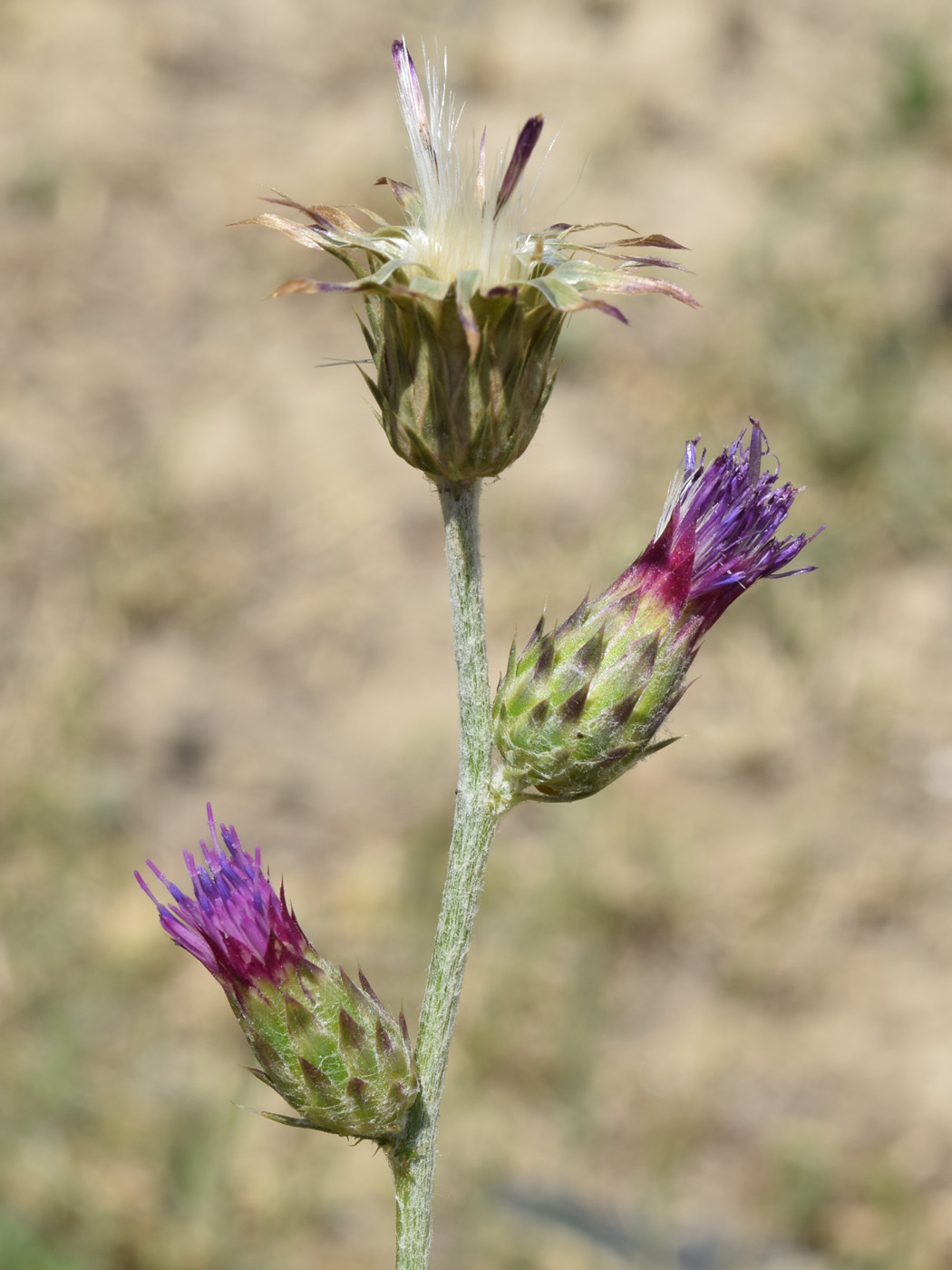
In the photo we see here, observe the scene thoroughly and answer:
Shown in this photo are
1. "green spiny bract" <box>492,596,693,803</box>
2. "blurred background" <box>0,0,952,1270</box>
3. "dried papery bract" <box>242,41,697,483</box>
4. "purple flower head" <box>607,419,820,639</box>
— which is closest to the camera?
"dried papery bract" <box>242,41,697,483</box>

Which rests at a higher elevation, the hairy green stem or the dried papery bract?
the dried papery bract

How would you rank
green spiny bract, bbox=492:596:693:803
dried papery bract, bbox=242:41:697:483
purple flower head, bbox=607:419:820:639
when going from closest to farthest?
dried papery bract, bbox=242:41:697:483 → green spiny bract, bbox=492:596:693:803 → purple flower head, bbox=607:419:820:639

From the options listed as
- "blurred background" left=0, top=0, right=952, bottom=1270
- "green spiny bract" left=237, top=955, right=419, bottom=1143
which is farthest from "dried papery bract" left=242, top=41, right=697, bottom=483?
"blurred background" left=0, top=0, right=952, bottom=1270

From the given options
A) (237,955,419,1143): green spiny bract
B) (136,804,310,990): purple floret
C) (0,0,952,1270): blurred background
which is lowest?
(237,955,419,1143): green spiny bract

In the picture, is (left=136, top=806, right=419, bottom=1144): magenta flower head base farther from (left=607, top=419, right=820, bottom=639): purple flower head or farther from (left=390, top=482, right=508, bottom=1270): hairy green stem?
(left=607, top=419, right=820, bottom=639): purple flower head

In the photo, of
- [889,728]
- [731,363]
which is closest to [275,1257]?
[889,728]

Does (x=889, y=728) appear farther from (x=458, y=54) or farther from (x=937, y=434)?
(x=458, y=54)

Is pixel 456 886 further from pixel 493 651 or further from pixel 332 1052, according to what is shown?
pixel 493 651

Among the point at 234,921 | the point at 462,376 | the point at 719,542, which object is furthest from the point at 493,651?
the point at 462,376
